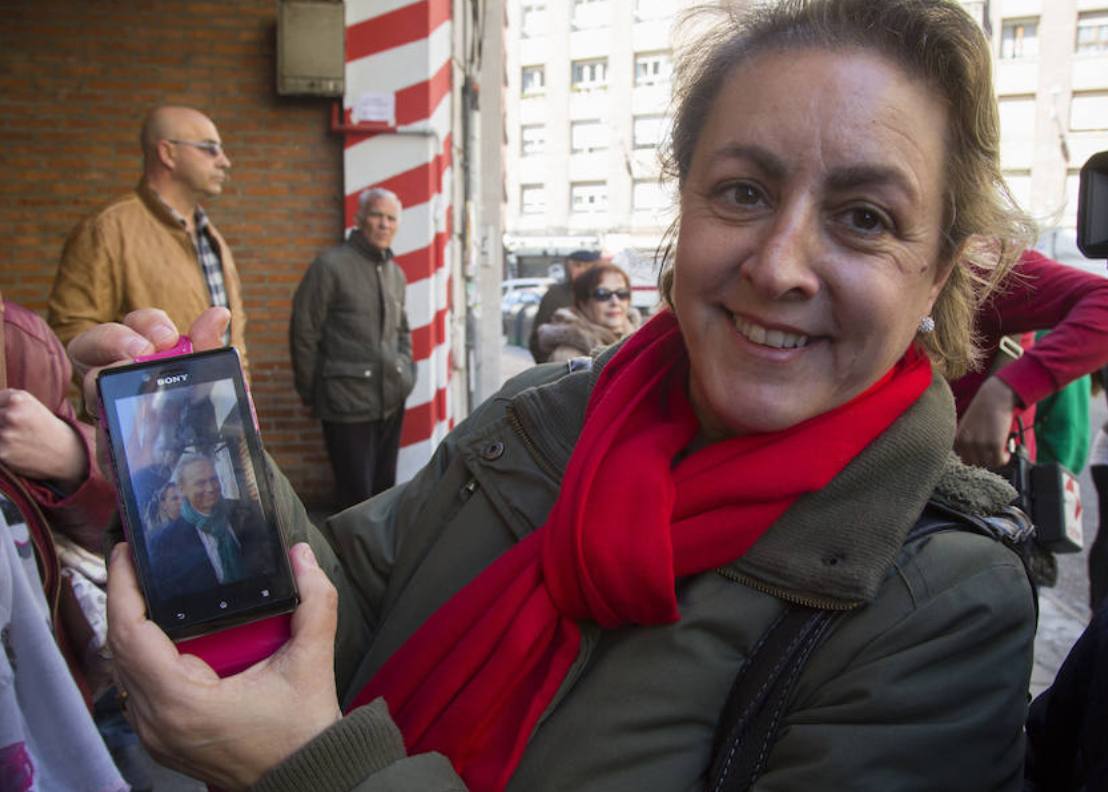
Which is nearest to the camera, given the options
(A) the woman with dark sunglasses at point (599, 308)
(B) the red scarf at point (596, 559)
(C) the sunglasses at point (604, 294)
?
(B) the red scarf at point (596, 559)

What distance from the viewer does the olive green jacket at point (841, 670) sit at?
3.55ft

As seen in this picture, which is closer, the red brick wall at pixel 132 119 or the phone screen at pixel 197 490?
the phone screen at pixel 197 490

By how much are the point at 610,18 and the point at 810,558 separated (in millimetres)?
47576

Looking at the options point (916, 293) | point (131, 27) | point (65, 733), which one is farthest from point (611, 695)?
point (131, 27)

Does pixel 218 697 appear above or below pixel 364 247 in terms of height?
below

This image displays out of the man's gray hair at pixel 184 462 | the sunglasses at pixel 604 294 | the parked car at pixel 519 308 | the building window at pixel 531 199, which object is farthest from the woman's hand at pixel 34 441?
the building window at pixel 531 199

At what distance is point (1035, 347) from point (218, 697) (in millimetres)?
2525

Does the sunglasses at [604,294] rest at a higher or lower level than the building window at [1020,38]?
lower

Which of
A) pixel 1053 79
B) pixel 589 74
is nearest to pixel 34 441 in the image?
pixel 1053 79

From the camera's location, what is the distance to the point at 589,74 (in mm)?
46500

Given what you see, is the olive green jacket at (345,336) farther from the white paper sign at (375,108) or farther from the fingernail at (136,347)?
the fingernail at (136,347)

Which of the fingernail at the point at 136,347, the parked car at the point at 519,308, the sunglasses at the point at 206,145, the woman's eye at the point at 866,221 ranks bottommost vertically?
the parked car at the point at 519,308

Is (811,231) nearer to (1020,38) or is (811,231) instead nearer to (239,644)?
(239,644)

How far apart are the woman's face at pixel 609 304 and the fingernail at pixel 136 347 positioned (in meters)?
3.84
